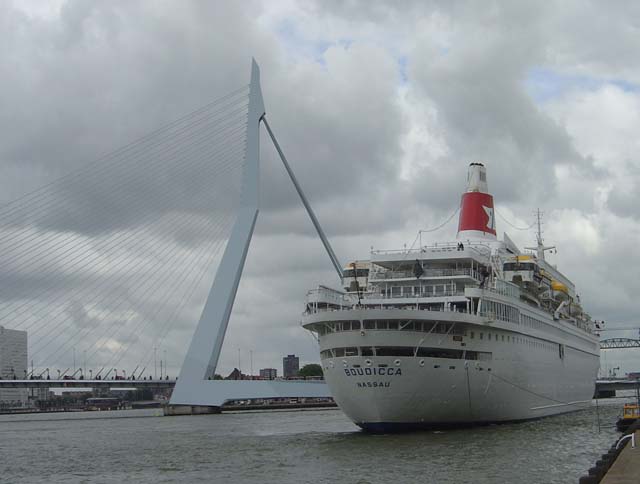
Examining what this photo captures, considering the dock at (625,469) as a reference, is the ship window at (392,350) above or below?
above

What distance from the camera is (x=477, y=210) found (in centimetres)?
4806

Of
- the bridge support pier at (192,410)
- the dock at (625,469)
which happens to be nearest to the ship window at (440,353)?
the dock at (625,469)

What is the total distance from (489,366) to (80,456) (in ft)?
52.8

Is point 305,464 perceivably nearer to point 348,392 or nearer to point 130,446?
point 348,392

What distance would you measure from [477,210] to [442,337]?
16.2m

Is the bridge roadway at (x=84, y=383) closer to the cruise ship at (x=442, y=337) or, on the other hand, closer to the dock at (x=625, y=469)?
the cruise ship at (x=442, y=337)

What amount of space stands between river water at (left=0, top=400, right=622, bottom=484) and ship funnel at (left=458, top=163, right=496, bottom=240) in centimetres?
1128

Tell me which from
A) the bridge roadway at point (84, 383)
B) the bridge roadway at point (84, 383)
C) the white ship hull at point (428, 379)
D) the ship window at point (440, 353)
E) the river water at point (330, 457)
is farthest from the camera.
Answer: the bridge roadway at point (84, 383)

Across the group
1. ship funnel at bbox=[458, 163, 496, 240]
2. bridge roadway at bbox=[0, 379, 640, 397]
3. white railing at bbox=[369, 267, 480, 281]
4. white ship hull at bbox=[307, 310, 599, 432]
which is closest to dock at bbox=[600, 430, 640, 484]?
white ship hull at bbox=[307, 310, 599, 432]

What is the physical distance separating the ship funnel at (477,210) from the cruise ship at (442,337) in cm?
9

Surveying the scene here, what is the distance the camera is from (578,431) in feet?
121

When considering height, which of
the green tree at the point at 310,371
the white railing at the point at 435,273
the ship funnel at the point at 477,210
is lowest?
the green tree at the point at 310,371

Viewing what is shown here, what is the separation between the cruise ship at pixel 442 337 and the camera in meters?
32.5

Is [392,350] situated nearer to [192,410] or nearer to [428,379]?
[428,379]
